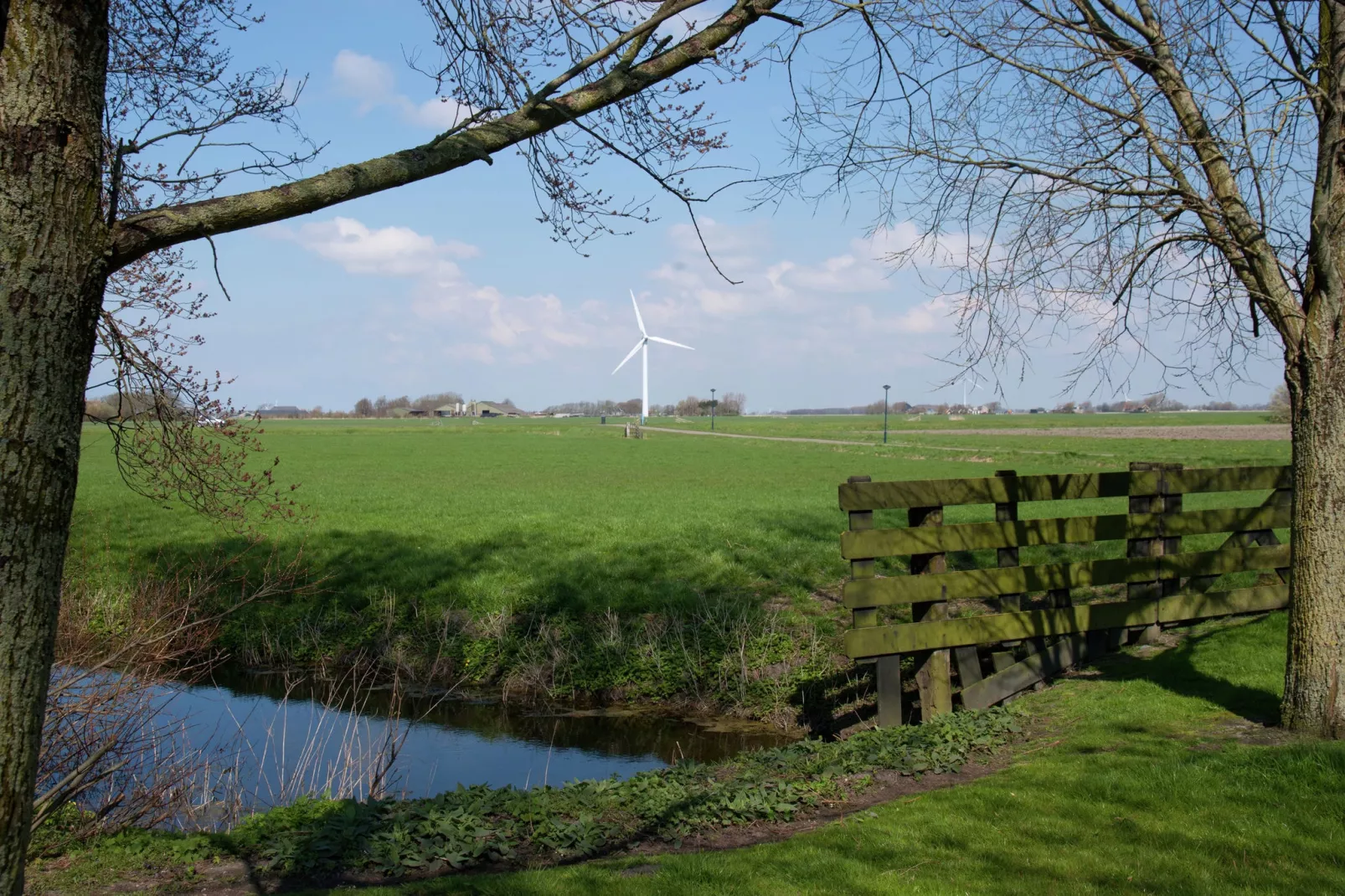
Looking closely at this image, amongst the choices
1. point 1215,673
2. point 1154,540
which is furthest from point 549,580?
point 1215,673

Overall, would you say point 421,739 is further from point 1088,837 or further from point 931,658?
point 1088,837

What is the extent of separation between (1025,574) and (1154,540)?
1.74 m

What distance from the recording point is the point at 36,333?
8.25ft

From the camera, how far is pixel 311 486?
115 ft

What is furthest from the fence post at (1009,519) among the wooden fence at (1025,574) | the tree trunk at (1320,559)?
the tree trunk at (1320,559)

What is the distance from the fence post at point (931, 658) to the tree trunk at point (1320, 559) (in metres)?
2.68

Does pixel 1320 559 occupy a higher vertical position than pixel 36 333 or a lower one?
lower

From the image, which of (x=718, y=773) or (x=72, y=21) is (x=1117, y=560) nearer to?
(x=718, y=773)

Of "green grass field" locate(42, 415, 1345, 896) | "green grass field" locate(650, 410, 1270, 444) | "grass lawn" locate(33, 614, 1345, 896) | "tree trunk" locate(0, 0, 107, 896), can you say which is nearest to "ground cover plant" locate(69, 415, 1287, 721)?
"green grass field" locate(42, 415, 1345, 896)

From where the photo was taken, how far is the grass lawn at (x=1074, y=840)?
4727mm

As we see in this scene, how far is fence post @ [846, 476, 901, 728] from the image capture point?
27.6 ft

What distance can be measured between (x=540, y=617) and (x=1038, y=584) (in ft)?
26.9

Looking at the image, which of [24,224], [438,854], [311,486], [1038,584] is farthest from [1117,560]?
[311,486]

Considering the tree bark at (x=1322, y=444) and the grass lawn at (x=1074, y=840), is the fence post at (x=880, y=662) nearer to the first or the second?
the grass lawn at (x=1074, y=840)
